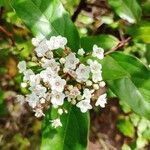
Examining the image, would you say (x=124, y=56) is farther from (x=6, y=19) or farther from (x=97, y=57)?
(x=6, y=19)

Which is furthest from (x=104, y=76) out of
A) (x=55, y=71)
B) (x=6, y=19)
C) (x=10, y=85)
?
(x=10, y=85)

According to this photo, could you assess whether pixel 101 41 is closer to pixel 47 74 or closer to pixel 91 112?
pixel 47 74

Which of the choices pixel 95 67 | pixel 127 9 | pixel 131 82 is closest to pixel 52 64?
pixel 95 67

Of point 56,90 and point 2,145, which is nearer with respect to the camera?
point 56,90

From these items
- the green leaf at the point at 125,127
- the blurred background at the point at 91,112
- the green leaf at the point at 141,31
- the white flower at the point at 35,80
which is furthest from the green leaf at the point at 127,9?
the green leaf at the point at 125,127

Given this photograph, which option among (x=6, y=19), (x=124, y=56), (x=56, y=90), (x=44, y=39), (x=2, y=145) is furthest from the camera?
(x=2, y=145)

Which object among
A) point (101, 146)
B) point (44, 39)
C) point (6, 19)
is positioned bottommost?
point (101, 146)

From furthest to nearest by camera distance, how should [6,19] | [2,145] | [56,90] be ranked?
1. [2,145]
2. [6,19]
3. [56,90]
